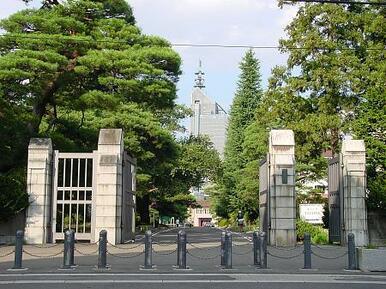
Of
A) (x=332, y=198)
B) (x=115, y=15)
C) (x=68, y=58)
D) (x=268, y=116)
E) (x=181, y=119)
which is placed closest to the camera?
(x=332, y=198)

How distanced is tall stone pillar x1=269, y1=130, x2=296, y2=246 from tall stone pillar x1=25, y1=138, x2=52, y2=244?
29.7 feet

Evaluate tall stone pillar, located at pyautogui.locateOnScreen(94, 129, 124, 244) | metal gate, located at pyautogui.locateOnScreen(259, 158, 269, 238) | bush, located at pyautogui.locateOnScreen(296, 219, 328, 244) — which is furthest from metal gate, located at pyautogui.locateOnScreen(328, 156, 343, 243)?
tall stone pillar, located at pyautogui.locateOnScreen(94, 129, 124, 244)

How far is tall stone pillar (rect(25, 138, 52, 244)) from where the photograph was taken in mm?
22766

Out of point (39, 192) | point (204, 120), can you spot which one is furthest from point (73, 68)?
point (204, 120)

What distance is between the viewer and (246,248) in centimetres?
2186

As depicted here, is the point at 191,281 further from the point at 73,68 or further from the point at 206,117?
the point at 206,117

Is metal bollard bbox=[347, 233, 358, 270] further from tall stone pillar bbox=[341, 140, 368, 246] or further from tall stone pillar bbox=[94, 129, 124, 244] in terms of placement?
tall stone pillar bbox=[94, 129, 124, 244]

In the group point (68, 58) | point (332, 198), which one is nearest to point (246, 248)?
point (332, 198)

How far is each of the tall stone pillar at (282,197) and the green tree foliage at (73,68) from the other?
8369 mm

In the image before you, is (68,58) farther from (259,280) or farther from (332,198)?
(259,280)

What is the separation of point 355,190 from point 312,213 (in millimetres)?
9917

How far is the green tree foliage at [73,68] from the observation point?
25.8 m

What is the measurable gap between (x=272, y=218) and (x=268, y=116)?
14780 millimetres

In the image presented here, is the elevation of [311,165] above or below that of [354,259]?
above
